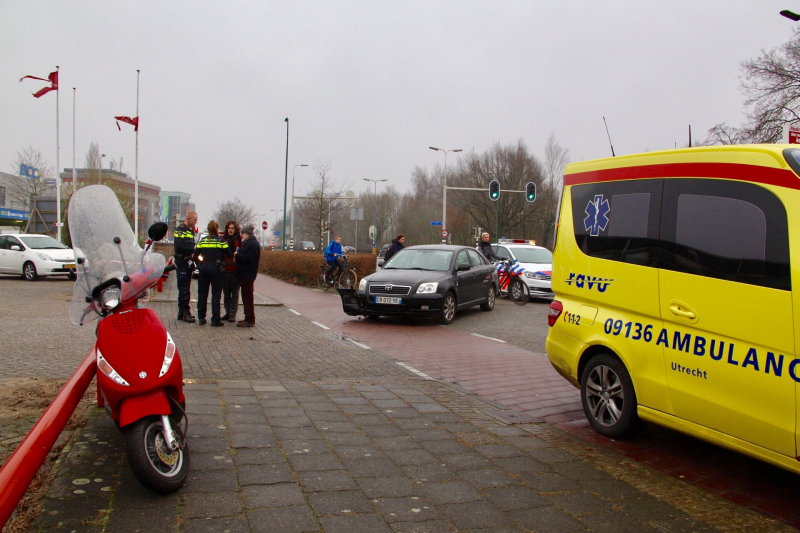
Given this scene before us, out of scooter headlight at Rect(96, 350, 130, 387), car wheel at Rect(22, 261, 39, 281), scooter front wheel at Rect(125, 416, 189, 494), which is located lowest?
car wheel at Rect(22, 261, 39, 281)

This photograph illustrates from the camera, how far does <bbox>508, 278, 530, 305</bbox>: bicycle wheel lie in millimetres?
16719

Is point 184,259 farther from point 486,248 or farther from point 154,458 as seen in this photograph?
point 486,248

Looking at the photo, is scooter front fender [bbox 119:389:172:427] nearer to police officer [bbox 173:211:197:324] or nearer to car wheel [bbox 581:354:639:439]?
car wheel [bbox 581:354:639:439]

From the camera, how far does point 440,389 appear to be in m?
6.68

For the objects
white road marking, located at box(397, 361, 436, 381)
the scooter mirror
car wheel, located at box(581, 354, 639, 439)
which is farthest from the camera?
white road marking, located at box(397, 361, 436, 381)

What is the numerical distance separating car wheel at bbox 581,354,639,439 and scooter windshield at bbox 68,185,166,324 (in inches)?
132

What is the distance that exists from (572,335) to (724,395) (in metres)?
1.55

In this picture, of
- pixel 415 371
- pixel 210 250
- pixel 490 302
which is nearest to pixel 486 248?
pixel 490 302

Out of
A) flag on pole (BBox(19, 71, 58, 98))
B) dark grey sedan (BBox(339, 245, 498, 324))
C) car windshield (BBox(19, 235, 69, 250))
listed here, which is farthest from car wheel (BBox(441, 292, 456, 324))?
flag on pole (BBox(19, 71, 58, 98))

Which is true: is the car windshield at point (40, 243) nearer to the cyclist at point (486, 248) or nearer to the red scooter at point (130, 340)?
the cyclist at point (486, 248)

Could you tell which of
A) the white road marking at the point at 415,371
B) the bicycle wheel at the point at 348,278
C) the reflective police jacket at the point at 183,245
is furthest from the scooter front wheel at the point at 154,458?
the bicycle wheel at the point at 348,278

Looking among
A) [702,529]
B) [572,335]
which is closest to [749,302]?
[702,529]

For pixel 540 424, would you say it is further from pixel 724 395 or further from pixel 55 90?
pixel 55 90

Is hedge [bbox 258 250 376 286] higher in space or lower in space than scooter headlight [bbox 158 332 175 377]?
lower
